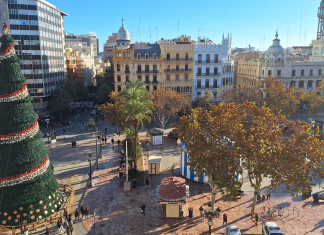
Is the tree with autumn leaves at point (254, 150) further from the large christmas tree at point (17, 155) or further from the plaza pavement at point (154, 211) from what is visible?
the large christmas tree at point (17, 155)

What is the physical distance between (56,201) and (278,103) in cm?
3657

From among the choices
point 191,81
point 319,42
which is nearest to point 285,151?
point 191,81

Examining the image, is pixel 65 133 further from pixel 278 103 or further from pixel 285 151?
pixel 285 151

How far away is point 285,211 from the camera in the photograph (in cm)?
2419

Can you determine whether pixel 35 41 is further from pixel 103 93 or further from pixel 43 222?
pixel 43 222

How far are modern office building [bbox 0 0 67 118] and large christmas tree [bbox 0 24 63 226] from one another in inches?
1486

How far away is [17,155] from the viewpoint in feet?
71.4

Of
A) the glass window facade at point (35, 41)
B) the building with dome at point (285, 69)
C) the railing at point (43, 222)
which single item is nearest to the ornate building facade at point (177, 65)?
the building with dome at point (285, 69)

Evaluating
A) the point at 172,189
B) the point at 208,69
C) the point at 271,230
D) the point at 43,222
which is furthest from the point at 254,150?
the point at 208,69

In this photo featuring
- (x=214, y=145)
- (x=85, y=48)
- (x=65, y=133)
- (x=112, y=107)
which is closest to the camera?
(x=214, y=145)

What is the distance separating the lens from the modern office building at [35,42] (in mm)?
54812

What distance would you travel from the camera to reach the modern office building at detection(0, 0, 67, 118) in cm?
5481

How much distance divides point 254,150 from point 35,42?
51.8 metres

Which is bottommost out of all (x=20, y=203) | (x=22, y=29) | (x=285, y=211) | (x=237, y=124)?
(x=285, y=211)
